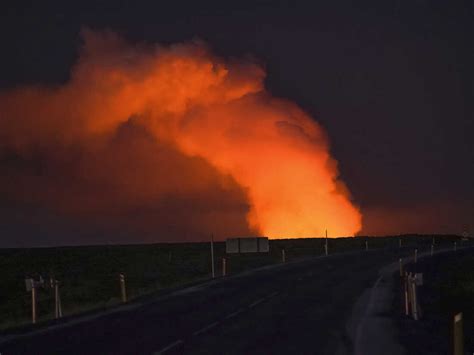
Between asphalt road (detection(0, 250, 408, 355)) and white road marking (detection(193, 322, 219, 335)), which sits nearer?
asphalt road (detection(0, 250, 408, 355))

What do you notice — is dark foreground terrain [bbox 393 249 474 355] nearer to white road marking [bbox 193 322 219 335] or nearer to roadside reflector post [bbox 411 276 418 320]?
roadside reflector post [bbox 411 276 418 320]

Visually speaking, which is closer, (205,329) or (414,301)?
(205,329)

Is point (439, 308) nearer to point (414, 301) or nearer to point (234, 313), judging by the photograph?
point (414, 301)

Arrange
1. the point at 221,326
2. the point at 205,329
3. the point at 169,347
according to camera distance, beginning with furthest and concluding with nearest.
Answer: the point at 221,326
the point at 205,329
the point at 169,347

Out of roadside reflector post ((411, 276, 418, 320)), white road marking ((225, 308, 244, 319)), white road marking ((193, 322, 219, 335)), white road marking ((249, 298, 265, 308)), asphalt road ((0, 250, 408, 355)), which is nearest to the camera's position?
asphalt road ((0, 250, 408, 355))

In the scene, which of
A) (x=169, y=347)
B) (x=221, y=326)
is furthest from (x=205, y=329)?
(x=169, y=347)

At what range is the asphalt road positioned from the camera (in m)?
14.8

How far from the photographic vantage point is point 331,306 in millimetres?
23203

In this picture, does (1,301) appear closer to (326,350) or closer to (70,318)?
(70,318)

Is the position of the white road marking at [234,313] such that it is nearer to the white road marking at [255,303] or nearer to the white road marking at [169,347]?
the white road marking at [255,303]

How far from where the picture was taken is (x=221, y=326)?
1825 cm

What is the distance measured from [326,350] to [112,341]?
15.8 ft

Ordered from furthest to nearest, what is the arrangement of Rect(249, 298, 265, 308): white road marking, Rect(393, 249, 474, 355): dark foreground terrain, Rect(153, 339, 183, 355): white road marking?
Rect(249, 298, 265, 308): white road marking → Rect(393, 249, 474, 355): dark foreground terrain → Rect(153, 339, 183, 355): white road marking

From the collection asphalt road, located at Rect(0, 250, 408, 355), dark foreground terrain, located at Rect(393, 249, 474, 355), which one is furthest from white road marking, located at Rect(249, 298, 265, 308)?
dark foreground terrain, located at Rect(393, 249, 474, 355)
